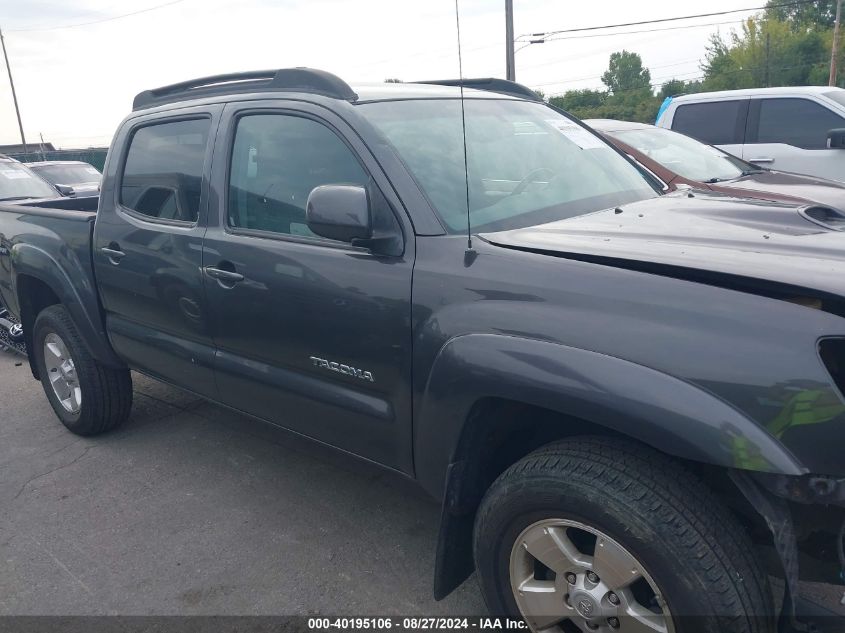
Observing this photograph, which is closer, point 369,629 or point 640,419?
point 640,419

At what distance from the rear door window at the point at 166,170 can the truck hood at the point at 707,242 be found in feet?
5.26

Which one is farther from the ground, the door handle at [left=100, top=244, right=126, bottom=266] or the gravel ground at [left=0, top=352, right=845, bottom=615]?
the door handle at [left=100, top=244, right=126, bottom=266]

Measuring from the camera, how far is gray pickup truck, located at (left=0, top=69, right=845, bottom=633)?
1.76 meters

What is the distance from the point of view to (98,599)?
9.40 ft

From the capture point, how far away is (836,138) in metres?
7.29

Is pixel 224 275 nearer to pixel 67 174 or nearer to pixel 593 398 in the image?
pixel 593 398

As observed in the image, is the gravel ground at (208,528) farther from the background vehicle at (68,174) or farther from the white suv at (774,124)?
the background vehicle at (68,174)

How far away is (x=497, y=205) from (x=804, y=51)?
172ft

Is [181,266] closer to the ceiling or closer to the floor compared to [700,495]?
closer to the ceiling

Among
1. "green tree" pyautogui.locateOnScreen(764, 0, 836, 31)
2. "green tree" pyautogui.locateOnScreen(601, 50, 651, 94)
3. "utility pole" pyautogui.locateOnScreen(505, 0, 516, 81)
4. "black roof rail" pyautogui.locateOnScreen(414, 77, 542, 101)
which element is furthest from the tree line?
"black roof rail" pyautogui.locateOnScreen(414, 77, 542, 101)

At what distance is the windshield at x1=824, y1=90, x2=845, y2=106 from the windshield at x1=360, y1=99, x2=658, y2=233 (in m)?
5.92

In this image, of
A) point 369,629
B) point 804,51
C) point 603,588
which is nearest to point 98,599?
point 369,629

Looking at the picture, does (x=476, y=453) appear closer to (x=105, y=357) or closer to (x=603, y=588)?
(x=603, y=588)

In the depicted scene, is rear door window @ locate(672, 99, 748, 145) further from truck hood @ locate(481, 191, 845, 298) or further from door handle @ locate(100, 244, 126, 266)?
door handle @ locate(100, 244, 126, 266)
